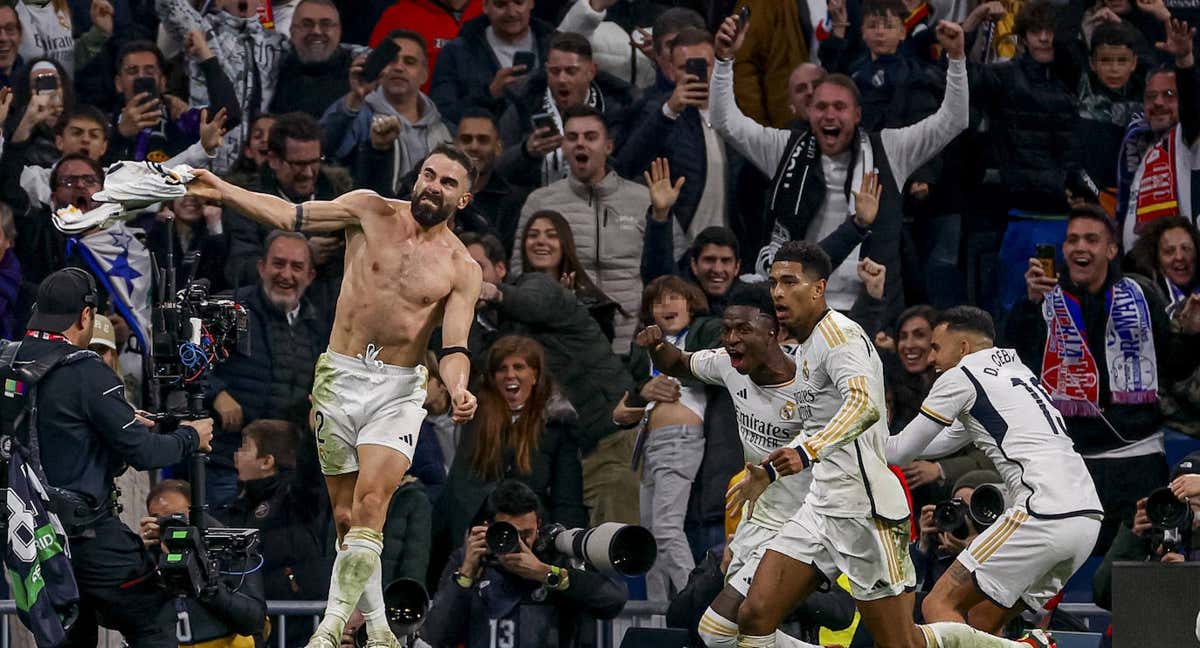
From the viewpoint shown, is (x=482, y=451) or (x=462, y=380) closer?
(x=462, y=380)

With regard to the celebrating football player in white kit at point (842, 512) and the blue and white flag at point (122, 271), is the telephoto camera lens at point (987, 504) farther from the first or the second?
the blue and white flag at point (122, 271)

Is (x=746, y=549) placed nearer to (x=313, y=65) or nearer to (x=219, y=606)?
(x=219, y=606)

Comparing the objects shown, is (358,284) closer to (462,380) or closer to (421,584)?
(462,380)

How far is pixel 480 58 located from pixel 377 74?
0.89 metres

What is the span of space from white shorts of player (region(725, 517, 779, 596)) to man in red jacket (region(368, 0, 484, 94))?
211 inches

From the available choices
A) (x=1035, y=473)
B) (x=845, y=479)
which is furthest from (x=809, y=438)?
(x=1035, y=473)

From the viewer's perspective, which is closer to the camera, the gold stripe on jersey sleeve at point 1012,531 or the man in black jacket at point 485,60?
the gold stripe on jersey sleeve at point 1012,531

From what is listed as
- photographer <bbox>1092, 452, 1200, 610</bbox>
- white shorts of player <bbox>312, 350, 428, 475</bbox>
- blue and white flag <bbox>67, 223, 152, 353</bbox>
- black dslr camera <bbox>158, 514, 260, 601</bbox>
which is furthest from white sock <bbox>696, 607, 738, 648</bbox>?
blue and white flag <bbox>67, 223, 152, 353</bbox>

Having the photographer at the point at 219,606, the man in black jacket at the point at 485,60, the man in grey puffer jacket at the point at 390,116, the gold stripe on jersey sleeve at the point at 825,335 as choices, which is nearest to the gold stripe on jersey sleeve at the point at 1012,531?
the gold stripe on jersey sleeve at the point at 825,335

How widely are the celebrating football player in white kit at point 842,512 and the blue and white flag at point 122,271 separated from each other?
4466 millimetres

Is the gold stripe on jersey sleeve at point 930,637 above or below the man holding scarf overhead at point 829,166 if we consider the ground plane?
below

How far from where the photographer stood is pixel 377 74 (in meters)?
13.6

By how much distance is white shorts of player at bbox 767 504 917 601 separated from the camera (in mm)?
9617

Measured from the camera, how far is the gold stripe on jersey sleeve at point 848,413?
9.40m
